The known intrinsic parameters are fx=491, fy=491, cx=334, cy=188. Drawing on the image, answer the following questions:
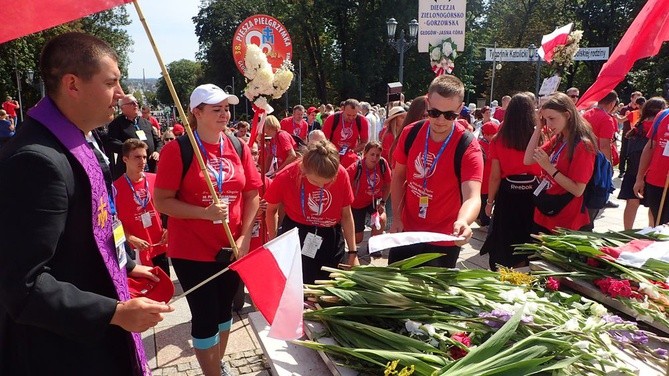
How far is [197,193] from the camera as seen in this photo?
10.0 feet

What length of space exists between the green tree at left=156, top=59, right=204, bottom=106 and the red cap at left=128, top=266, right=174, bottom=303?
94.0 metres

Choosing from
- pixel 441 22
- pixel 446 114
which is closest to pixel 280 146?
pixel 446 114

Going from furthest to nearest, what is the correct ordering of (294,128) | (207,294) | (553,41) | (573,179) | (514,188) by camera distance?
(294,128)
(553,41)
(514,188)
(573,179)
(207,294)

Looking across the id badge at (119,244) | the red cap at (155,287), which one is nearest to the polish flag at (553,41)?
the red cap at (155,287)

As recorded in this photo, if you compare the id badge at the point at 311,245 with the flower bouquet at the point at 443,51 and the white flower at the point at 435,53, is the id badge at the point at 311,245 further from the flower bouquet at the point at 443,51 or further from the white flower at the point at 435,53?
the white flower at the point at 435,53

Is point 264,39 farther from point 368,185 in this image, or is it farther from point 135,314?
point 135,314

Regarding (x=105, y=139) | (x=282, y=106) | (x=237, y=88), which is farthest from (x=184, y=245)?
(x=237, y=88)

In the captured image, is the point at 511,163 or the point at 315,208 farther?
the point at 511,163

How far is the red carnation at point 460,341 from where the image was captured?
184 centimetres

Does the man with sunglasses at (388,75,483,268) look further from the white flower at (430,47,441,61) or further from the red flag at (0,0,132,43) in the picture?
the white flower at (430,47,441,61)

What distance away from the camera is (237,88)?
48969mm

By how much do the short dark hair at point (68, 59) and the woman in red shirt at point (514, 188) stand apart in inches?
146

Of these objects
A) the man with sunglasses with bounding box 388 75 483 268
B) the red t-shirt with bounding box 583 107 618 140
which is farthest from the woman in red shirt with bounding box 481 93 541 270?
the red t-shirt with bounding box 583 107 618 140

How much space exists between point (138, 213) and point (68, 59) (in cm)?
273
